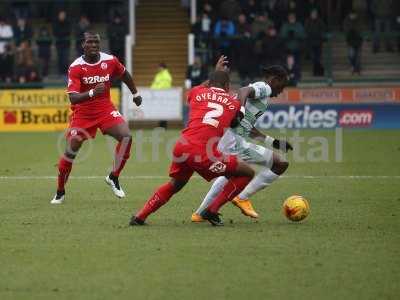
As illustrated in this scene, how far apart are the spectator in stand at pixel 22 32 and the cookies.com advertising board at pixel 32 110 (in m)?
4.04

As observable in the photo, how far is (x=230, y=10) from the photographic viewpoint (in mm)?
31312

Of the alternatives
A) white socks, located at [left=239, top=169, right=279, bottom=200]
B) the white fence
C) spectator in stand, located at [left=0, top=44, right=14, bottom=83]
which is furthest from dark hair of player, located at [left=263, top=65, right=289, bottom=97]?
spectator in stand, located at [left=0, top=44, right=14, bottom=83]

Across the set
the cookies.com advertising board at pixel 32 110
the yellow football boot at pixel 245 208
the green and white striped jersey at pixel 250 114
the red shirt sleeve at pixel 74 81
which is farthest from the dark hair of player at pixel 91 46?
the cookies.com advertising board at pixel 32 110

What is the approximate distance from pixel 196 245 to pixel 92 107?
14.4 feet

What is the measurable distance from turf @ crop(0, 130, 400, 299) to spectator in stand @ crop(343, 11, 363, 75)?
46.1 feet

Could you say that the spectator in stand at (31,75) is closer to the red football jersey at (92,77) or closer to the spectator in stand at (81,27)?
the spectator in stand at (81,27)

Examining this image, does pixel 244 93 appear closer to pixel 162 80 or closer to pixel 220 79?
pixel 220 79

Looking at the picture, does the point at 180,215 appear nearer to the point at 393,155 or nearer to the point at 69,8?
the point at 393,155

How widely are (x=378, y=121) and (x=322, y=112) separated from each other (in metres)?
Result: 1.51

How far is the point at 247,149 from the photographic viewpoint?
12.3m

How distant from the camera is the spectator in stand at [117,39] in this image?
31234mm

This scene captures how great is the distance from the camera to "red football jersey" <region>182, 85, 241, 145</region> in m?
10.9

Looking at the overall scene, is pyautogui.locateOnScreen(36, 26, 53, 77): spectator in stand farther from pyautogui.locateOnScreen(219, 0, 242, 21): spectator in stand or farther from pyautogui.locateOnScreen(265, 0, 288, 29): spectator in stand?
pyautogui.locateOnScreen(265, 0, 288, 29): spectator in stand

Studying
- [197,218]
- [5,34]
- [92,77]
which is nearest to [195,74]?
[5,34]
